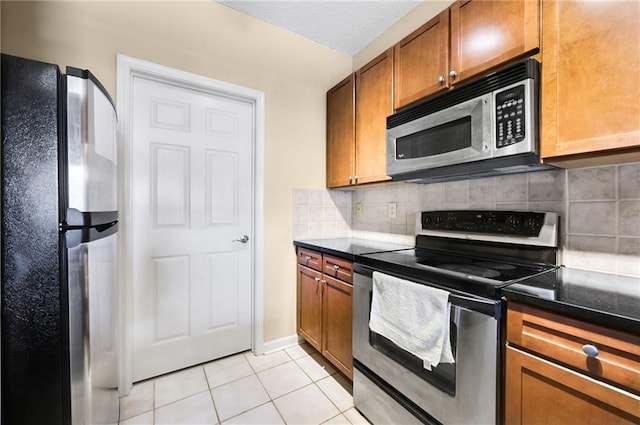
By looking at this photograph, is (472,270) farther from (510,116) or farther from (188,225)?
(188,225)

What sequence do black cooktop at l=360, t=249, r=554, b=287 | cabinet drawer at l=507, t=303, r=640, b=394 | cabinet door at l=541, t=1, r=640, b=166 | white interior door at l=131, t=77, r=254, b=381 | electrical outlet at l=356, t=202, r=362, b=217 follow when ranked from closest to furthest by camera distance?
cabinet drawer at l=507, t=303, r=640, b=394, cabinet door at l=541, t=1, r=640, b=166, black cooktop at l=360, t=249, r=554, b=287, white interior door at l=131, t=77, r=254, b=381, electrical outlet at l=356, t=202, r=362, b=217

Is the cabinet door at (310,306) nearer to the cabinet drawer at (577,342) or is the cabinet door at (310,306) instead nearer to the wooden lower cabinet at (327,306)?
the wooden lower cabinet at (327,306)

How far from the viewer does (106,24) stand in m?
1.66

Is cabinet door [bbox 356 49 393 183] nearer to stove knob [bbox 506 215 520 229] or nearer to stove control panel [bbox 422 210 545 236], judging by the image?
stove control panel [bbox 422 210 545 236]

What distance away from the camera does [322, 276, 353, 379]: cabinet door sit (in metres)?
1.73

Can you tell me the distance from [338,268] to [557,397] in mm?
1153

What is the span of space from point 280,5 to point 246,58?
442mm

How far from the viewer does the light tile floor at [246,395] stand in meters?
1.55

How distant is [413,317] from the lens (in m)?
1.23

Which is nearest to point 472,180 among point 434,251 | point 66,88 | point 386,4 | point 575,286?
point 434,251

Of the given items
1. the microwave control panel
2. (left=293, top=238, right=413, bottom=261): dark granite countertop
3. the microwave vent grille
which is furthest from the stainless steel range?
the microwave vent grille

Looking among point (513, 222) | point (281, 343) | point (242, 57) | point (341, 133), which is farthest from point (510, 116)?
point (281, 343)

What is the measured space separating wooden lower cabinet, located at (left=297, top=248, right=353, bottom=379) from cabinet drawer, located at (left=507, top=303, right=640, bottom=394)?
0.91 meters

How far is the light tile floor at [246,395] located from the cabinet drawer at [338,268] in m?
0.74
